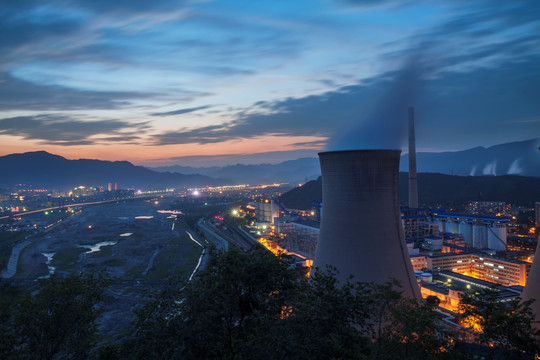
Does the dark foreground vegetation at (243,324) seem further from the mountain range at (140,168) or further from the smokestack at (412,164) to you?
the mountain range at (140,168)

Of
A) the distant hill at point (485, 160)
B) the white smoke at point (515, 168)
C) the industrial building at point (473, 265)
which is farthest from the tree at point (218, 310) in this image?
the white smoke at point (515, 168)

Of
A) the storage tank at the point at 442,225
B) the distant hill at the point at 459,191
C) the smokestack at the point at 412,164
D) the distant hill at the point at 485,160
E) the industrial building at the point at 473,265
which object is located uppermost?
the distant hill at the point at 485,160

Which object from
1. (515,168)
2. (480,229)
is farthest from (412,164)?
(515,168)

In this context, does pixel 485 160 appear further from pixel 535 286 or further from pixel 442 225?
pixel 535 286

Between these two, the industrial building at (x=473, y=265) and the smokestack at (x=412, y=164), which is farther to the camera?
the smokestack at (x=412, y=164)

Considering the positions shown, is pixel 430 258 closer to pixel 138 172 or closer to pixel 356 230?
pixel 356 230

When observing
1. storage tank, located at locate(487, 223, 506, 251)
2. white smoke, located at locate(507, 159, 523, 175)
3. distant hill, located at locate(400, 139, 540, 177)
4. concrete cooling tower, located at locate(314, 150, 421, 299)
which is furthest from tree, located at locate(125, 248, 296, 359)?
white smoke, located at locate(507, 159, 523, 175)
